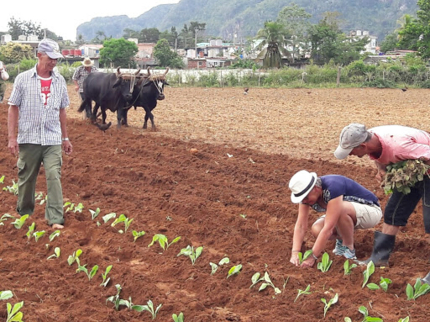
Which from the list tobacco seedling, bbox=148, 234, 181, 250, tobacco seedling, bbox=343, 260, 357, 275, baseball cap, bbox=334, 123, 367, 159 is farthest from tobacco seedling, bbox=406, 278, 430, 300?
tobacco seedling, bbox=148, 234, 181, 250

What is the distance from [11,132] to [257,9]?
609 ft

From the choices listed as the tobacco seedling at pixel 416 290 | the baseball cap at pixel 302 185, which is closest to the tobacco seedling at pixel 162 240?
the baseball cap at pixel 302 185

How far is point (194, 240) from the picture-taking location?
18.6ft

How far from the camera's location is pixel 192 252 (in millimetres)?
4996

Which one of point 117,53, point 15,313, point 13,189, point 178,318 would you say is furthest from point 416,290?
point 117,53

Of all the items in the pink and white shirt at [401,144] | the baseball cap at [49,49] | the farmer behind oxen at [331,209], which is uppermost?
the baseball cap at [49,49]

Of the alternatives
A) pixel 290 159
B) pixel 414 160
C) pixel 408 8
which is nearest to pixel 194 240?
pixel 414 160

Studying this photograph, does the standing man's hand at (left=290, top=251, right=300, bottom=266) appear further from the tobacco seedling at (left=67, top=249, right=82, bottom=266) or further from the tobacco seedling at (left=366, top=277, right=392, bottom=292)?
the tobacco seedling at (left=67, top=249, right=82, bottom=266)

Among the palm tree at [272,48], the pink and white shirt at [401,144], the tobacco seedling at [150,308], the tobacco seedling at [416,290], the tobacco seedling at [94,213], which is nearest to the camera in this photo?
the tobacco seedling at [150,308]

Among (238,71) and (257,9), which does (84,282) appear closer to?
(238,71)

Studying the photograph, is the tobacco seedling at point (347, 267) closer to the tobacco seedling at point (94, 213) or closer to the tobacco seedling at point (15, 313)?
the tobacco seedling at point (15, 313)

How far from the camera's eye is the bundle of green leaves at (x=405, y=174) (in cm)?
459

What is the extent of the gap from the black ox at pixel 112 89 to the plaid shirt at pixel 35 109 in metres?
6.92

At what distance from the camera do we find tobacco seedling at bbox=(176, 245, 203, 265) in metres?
4.94
